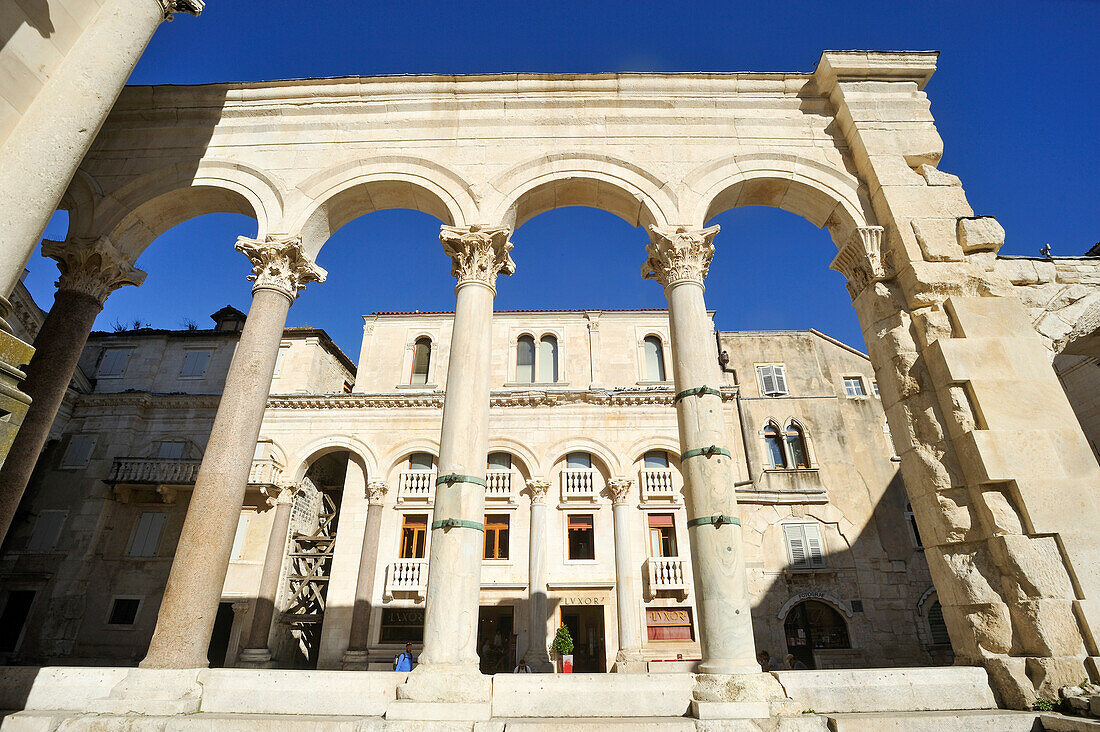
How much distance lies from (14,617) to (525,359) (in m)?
18.9

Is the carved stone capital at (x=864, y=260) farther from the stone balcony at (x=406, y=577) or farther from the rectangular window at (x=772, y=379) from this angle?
the stone balcony at (x=406, y=577)

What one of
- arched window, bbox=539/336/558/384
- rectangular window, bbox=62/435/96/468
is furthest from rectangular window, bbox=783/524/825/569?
rectangular window, bbox=62/435/96/468

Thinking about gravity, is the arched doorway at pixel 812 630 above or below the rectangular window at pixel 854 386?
below

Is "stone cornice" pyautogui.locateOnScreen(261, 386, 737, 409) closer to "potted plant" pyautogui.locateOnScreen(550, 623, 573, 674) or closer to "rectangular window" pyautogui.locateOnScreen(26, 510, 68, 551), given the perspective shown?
"potted plant" pyautogui.locateOnScreen(550, 623, 573, 674)

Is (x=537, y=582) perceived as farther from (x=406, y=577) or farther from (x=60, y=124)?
(x=60, y=124)

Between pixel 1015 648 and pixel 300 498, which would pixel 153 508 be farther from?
pixel 1015 648

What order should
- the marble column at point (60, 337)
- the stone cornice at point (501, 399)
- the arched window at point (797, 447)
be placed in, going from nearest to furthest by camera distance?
1. the marble column at point (60, 337)
2. the stone cornice at point (501, 399)
3. the arched window at point (797, 447)

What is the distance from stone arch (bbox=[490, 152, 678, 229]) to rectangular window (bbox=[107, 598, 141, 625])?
19238 millimetres

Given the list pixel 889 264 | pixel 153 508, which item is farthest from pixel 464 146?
pixel 153 508

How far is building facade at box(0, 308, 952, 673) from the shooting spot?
17.7m

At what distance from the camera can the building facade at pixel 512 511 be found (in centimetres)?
1766

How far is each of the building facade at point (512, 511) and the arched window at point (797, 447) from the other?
0.07 m

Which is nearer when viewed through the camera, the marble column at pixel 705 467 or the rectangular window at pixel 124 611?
the marble column at pixel 705 467

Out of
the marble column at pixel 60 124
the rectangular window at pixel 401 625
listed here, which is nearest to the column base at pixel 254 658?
the rectangular window at pixel 401 625
